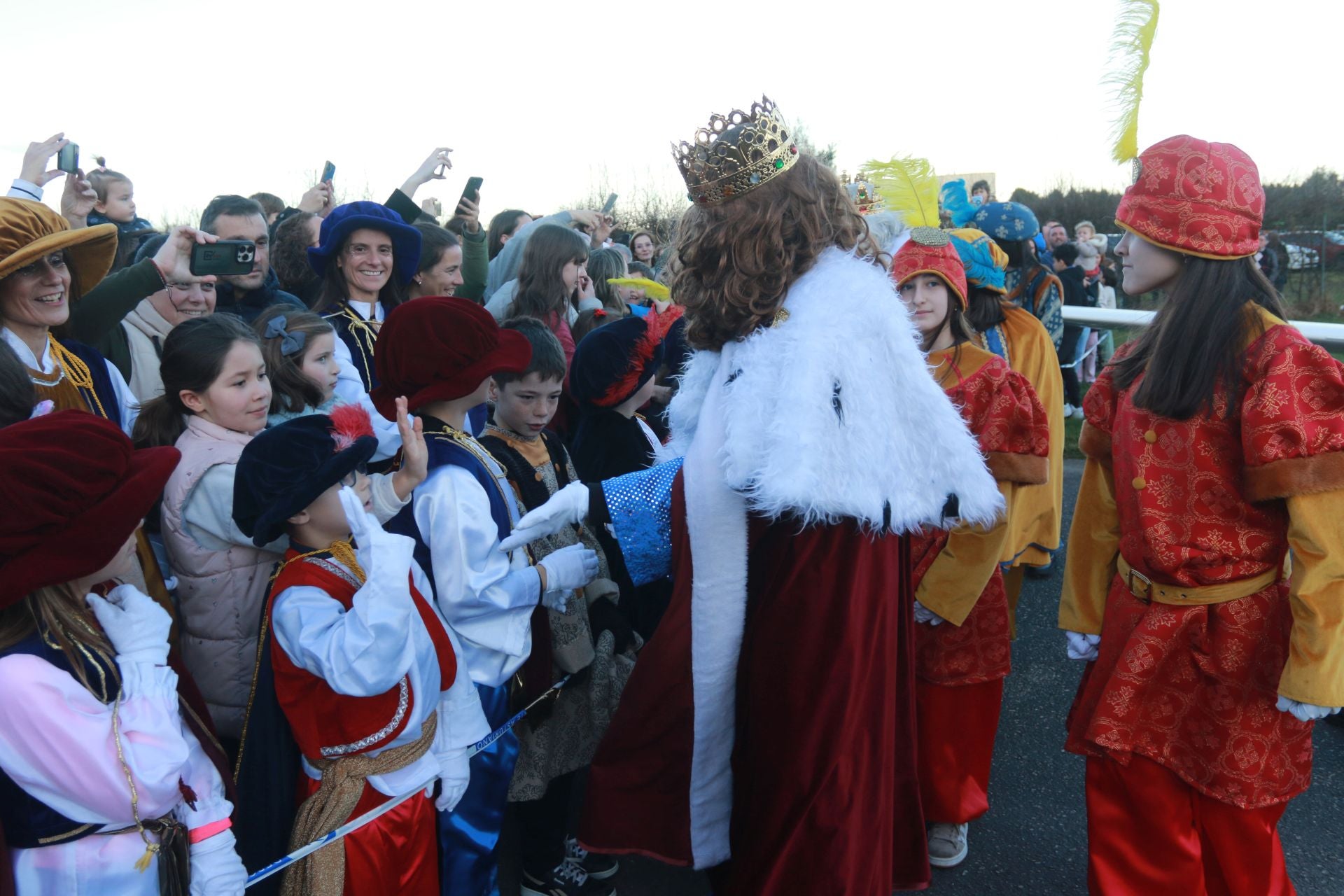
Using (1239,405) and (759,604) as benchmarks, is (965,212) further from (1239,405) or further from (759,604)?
(759,604)

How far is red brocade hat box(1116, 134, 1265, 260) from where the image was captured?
93.9 inches

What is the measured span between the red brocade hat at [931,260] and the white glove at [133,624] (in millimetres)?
2599

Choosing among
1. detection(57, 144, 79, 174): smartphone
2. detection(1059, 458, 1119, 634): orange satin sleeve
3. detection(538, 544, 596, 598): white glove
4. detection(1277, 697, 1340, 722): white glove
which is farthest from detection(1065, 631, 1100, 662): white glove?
detection(57, 144, 79, 174): smartphone

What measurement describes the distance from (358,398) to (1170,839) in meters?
2.92

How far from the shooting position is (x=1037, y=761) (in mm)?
3795

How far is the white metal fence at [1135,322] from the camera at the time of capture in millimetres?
5523

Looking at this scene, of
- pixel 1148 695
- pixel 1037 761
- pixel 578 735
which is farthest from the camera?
pixel 1037 761

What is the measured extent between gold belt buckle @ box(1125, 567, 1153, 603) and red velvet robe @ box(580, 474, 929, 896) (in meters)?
0.69

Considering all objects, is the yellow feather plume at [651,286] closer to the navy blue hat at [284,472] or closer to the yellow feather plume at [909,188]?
the yellow feather plume at [909,188]

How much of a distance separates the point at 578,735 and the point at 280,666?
3.38ft

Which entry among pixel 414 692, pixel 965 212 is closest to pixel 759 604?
pixel 414 692

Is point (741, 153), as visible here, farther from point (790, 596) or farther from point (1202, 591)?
point (1202, 591)

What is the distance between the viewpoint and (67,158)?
3.59 metres

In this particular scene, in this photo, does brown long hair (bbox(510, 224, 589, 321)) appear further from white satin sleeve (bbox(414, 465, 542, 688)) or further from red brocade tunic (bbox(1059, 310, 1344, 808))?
red brocade tunic (bbox(1059, 310, 1344, 808))
